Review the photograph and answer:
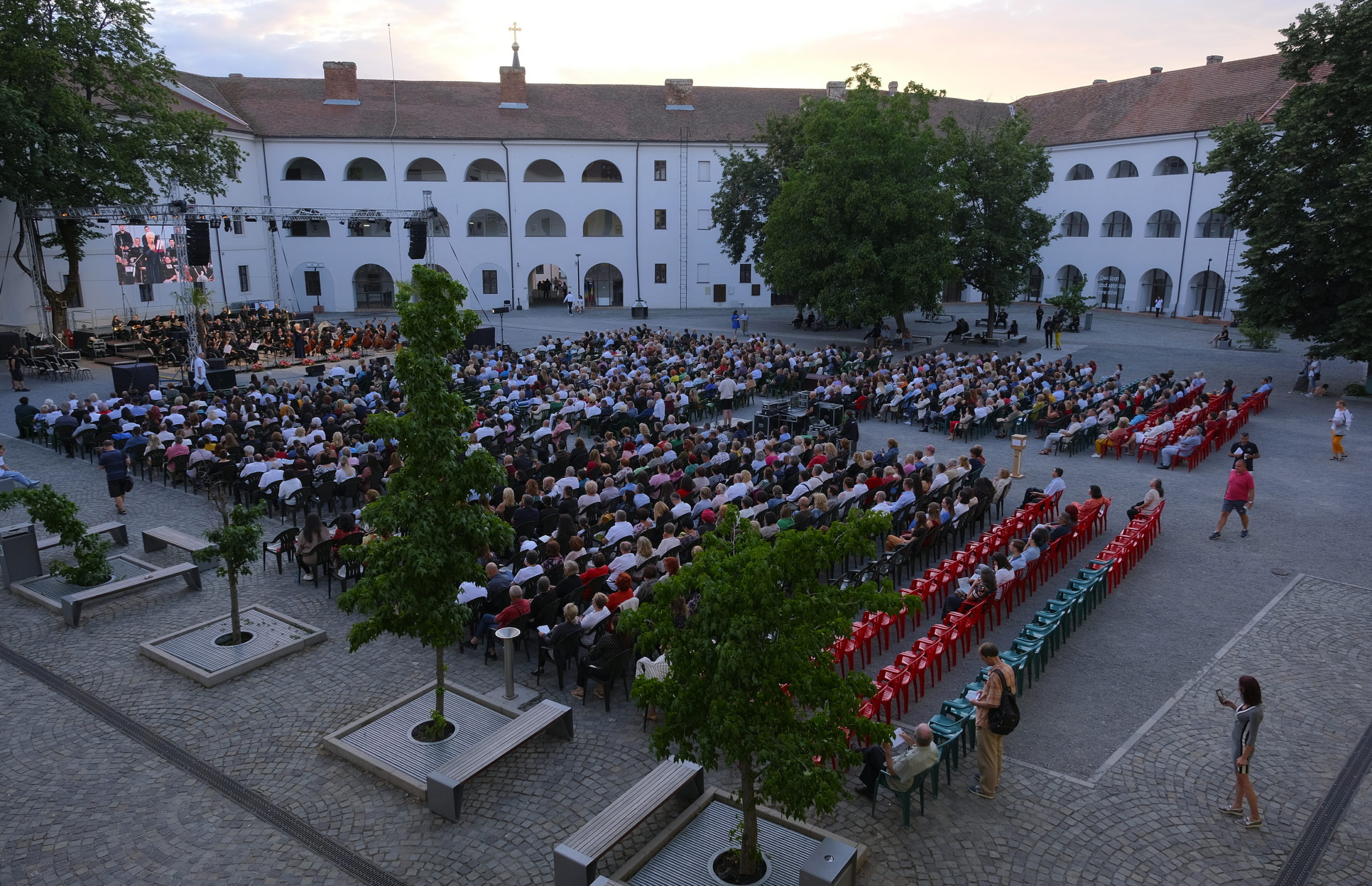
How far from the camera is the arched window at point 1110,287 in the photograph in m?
44.6

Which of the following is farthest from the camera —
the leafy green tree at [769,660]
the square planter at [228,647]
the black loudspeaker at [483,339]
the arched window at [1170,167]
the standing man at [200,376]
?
the arched window at [1170,167]

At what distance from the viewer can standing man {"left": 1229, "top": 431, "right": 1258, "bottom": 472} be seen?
13.1m

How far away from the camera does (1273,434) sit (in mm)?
19766

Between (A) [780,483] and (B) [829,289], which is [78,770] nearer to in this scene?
(A) [780,483]

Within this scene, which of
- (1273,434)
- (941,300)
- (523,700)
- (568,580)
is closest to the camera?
(523,700)

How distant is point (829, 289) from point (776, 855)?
26.4 metres

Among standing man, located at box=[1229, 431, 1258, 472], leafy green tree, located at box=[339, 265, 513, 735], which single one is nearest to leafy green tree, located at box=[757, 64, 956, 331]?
standing man, located at box=[1229, 431, 1258, 472]

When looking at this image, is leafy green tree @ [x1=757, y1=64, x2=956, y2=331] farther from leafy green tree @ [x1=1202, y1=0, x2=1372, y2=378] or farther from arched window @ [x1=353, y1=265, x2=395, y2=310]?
arched window @ [x1=353, y1=265, x2=395, y2=310]

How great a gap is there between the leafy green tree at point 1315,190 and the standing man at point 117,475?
26.4 metres

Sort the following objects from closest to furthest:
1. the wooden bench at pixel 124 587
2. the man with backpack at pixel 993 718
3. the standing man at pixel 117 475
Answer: the man with backpack at pixel 993 718 → the wooden bench at pixel 124 587 → the standing man at pixel 117 475

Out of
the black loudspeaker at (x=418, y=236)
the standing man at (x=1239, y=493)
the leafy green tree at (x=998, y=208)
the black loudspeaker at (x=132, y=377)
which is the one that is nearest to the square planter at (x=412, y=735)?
the standing man at (x=1239, y=493)

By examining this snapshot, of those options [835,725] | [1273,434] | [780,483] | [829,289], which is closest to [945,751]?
[835,725]

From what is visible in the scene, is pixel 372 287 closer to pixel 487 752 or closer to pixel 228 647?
pixel 228 647

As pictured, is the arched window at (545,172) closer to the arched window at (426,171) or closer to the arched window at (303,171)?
the arched window at (426,171)
